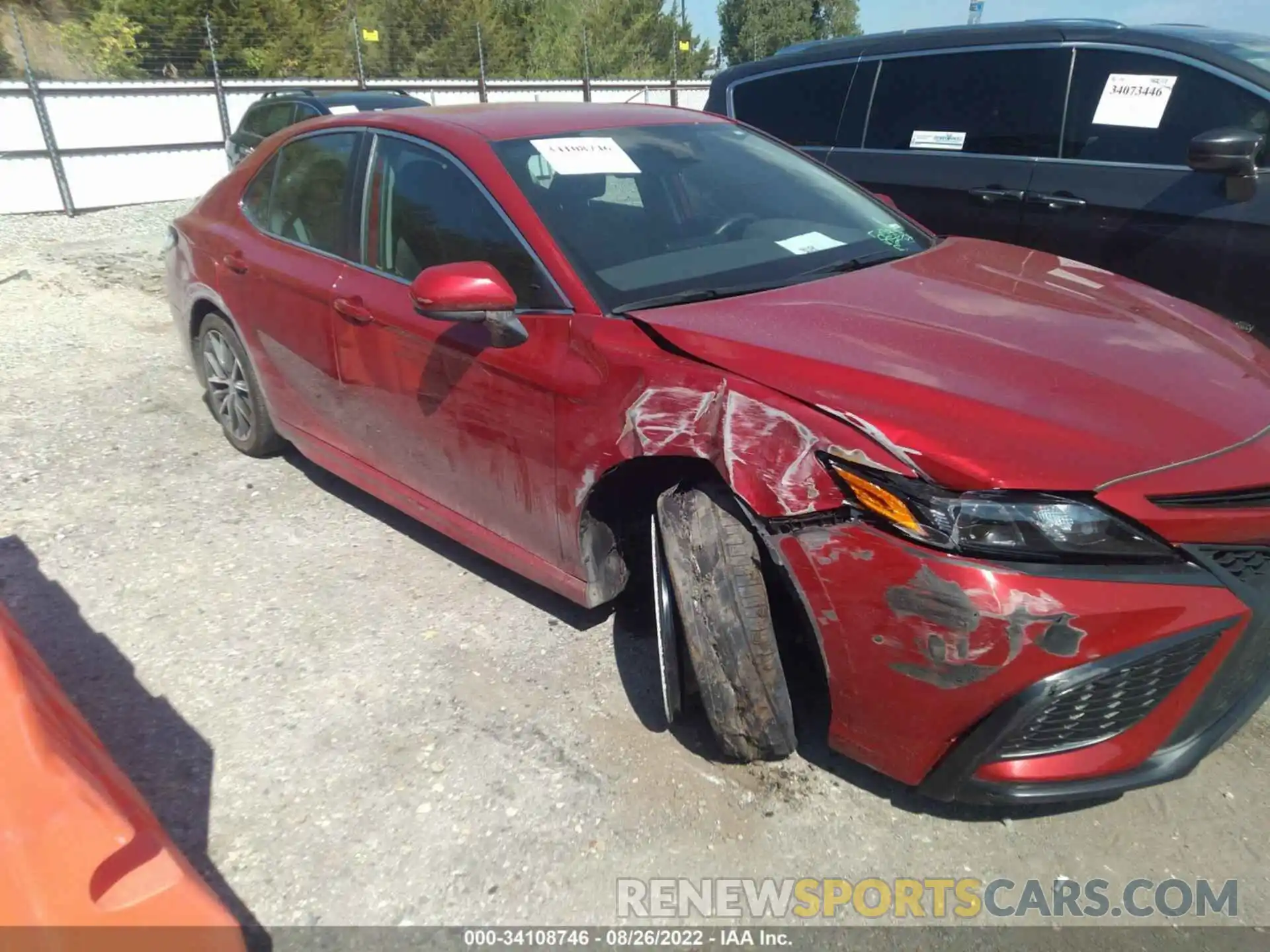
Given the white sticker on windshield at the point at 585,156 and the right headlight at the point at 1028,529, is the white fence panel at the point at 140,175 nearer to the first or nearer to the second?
the white sticker on windshield at the point at 585,156

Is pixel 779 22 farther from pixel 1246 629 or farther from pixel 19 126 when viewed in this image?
pixel 1246 629

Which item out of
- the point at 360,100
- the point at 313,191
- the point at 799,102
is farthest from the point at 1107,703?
the point at 360,100

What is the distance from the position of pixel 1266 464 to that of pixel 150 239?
11614 millimetres

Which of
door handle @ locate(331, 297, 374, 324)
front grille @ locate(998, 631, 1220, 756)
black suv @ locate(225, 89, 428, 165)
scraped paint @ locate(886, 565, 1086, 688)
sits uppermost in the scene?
door handle @ locate(331, 297, 374, 324)

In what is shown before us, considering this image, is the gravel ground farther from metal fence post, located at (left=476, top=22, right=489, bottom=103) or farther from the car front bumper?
metal fence post, located at (left=476, top=22, right=489, bottom=103)

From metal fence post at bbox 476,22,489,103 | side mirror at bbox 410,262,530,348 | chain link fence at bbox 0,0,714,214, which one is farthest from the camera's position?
metal fence post at bbox 476,22,489,103

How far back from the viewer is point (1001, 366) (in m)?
2.21

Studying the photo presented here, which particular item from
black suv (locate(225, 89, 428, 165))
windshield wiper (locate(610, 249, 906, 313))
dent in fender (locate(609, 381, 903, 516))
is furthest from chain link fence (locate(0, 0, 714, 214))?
dent in fender (locate(609, 381, 903, 516))

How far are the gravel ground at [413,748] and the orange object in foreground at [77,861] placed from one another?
532 millimetres

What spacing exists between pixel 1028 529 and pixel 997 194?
125 inches

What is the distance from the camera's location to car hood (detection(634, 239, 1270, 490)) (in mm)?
1959

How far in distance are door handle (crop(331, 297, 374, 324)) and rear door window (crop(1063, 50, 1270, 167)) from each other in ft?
10.6

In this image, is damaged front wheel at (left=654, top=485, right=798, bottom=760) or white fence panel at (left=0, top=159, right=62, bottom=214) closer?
damaged front wheel at (left=654, top=485, right=798, bottom=760)

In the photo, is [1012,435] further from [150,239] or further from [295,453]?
[150,239]
